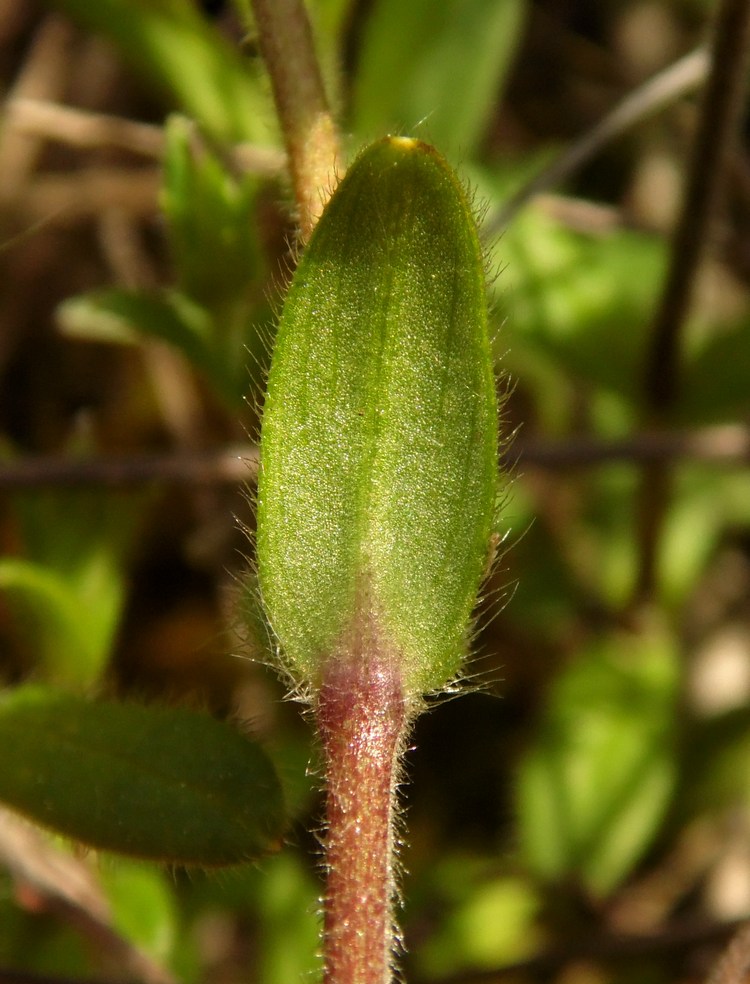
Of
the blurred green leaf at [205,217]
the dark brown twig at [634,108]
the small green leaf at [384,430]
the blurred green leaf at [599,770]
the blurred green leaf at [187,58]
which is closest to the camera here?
the small green leaf at [384,430]

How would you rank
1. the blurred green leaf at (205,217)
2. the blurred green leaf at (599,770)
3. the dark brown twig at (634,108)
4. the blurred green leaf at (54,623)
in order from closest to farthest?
the blurred green leaf at (205,217), the blurred green leaf at (54,623), the dark brown twig at (634,108), the blurred green leaf at (599,770)

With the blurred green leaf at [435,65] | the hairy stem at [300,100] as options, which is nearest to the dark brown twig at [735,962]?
the hairy stem at [300,100]

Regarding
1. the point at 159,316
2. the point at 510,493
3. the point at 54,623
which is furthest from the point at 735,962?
the point at 159,316

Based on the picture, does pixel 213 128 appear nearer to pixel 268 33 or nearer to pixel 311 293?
pixel 268 33

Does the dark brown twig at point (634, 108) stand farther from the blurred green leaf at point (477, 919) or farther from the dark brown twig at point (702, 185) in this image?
the blurred green leaf at point (477, 919)

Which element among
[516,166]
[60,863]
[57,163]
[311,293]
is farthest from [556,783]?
[57,163]

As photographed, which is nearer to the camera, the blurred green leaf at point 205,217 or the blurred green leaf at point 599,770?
the blurred green leaf at point 205,217

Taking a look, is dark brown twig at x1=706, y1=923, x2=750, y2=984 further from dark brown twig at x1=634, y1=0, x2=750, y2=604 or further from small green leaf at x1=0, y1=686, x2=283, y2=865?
dark brown twig at x1=634, y1=0, x2=750, y2=604
